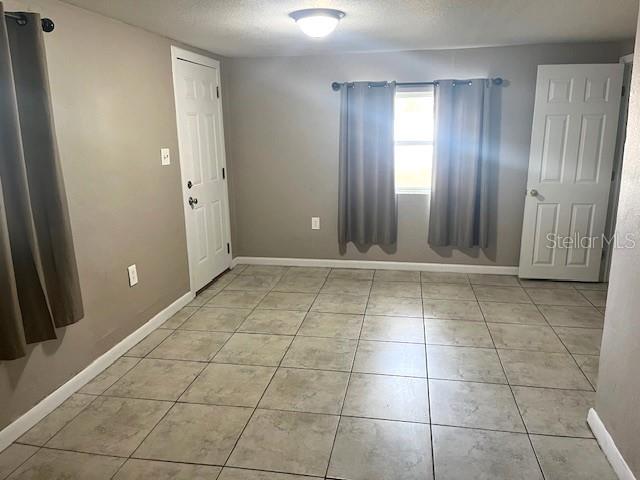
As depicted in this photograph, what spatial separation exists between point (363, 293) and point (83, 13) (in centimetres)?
293

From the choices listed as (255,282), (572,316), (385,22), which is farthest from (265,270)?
(572,316)

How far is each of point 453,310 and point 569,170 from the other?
171 cm

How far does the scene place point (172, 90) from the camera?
3590 mm

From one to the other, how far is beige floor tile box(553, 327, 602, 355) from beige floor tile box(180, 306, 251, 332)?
2.36 m

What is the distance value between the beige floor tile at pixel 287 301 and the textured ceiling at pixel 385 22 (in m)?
2.16

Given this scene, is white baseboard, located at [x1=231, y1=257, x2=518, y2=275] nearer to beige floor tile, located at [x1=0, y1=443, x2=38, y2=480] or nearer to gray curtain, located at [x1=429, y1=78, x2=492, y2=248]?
gray curtain, located at [x1=429, y1=78, x2=492, y2=248]

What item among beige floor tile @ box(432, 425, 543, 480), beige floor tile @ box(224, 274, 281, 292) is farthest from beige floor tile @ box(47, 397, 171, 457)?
beige floor tile @ box(224, 274, 281, 292)

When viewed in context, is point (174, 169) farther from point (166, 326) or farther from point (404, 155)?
point (404, 155)

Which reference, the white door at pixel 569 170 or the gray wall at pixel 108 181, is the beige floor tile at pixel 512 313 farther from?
the gray wall at pixel 108 181

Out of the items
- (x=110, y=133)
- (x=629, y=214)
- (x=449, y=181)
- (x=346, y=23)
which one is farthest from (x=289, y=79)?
(x=629, y=214)

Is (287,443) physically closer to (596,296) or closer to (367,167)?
(367,167)

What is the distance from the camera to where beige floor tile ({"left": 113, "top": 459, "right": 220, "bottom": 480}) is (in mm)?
1957

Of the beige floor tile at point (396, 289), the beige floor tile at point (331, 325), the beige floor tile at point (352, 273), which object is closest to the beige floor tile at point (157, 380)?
the beige floor tile at point (331, 325)

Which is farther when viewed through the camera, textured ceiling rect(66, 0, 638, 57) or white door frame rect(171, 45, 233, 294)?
white door frame rect(171, 45, 233, 294)
